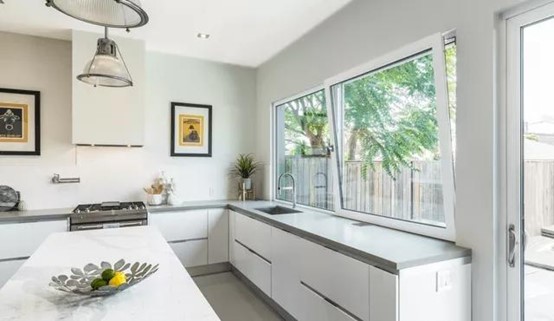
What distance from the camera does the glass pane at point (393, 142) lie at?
2.29m

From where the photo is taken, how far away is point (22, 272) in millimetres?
1568

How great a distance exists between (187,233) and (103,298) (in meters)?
2.62

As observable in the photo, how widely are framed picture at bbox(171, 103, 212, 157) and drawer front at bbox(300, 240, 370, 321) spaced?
2423 millimetres

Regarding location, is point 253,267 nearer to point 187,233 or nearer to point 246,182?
point 187,233

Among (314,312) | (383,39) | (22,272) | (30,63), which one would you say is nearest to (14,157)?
(30,63)

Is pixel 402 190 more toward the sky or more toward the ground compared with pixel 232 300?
more toward the sky

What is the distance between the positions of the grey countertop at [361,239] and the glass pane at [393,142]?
226mm

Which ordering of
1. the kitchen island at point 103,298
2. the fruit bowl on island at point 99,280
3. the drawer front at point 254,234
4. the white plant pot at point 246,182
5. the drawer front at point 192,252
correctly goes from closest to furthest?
the kitchen island at point 103,298, the fruit bowl on island at point 99,280, the drawer front at point 254,234, the drawer front at point 192,252, the white plant pot at point 246,182

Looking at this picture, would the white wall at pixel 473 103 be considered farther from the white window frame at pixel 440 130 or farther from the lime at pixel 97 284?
the lime at pixel 97 284

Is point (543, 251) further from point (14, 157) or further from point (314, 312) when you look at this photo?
point (14, 157)

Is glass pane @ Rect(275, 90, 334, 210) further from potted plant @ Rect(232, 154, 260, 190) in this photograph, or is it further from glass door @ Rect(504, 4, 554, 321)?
glass door @ Rect(504, 4, 554, 321)

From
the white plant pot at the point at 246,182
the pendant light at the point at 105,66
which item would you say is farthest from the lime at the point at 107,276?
the white plant pot at the point at 246,182

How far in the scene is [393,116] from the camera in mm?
2570

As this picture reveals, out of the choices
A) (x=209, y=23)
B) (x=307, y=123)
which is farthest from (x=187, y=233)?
(x=209, y=23)
